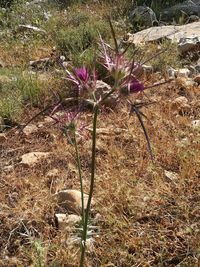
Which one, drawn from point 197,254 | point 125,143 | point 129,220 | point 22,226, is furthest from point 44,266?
point 125,143

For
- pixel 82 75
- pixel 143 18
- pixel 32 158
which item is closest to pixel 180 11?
pixel 143 18

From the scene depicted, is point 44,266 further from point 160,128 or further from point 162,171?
point 160,128

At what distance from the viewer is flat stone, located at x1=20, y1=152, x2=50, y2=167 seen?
2590mm

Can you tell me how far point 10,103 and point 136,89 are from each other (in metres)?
2.18

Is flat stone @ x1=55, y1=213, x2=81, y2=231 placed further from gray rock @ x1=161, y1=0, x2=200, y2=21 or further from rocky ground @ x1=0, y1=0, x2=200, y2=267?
gray rock @ x1=161, y1=0, x2=200, y2=21

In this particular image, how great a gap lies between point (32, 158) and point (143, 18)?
3.50m

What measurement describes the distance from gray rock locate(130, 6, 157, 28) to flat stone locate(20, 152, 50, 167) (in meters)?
3.26

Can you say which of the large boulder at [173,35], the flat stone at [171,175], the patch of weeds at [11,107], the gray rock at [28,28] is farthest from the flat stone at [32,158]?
the gray rock at [28,28]

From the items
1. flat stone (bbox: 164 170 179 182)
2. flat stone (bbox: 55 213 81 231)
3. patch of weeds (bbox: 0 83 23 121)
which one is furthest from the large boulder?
flat stone (bbox: 55 213 81 231)

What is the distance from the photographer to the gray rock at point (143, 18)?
221 inches

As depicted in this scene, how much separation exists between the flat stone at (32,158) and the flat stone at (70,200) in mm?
416

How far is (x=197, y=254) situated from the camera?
5.99 feet

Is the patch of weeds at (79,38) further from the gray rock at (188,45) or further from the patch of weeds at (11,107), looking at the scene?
the patch of weeds at (11,107)

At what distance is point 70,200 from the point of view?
86.4 inches
